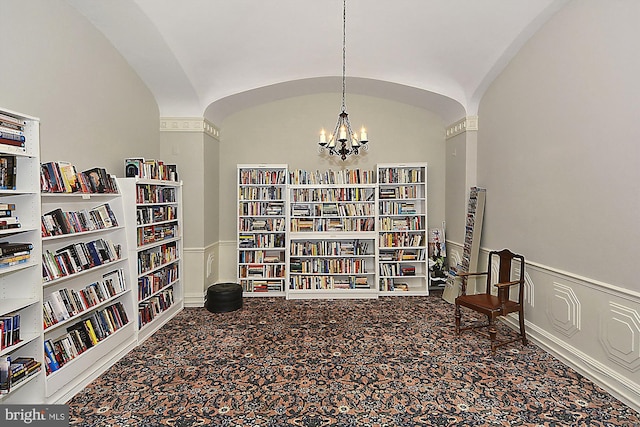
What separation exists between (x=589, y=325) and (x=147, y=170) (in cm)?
499

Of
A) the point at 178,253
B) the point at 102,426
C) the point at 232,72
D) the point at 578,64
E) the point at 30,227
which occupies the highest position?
the point at 232,72

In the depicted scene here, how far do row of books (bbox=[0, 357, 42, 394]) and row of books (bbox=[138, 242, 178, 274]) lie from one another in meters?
1.73

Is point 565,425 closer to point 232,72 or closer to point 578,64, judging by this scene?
point 578,64

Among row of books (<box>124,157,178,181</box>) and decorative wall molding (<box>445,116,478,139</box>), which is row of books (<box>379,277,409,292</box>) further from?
row of books (<box>124,157,178,181</box>)

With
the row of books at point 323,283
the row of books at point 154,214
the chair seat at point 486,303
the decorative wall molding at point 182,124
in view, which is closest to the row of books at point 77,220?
the row of books at point 154,214

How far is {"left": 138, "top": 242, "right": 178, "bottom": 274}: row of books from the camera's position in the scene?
4547mm

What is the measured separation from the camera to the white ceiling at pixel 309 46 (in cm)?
412

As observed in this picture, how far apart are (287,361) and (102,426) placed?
166cm

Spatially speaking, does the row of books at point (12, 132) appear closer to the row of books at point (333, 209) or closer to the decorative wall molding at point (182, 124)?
the decorative wall molding at point (182, 124)

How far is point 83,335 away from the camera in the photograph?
139 inches

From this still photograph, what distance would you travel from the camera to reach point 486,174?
5605 millimetres

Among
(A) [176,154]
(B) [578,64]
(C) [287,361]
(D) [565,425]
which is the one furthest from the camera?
(A) [176,154]

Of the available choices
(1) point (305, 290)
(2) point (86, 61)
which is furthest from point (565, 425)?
(2) point (86, 61)

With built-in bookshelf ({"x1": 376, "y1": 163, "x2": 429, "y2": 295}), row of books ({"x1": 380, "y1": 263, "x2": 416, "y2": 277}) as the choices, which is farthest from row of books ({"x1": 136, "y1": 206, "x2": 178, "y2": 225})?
row of books ({"x1": 380, "y1": 263, "x2": 416, "y2": 277})
